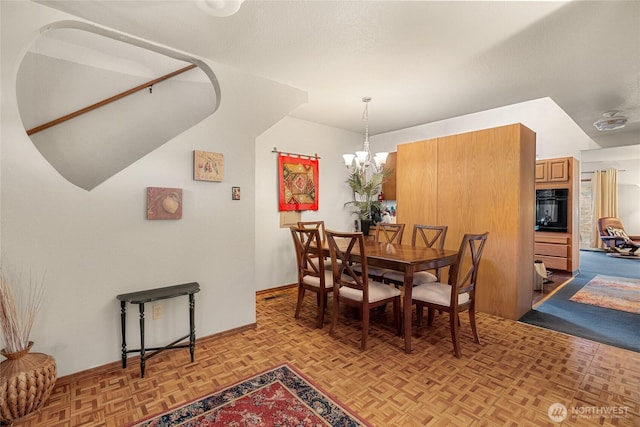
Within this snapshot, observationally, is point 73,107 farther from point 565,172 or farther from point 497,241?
point 565,172

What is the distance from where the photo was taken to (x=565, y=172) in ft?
16.1

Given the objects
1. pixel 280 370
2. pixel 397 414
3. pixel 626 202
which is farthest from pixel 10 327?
pixel 626 202

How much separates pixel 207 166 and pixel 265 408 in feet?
6.34

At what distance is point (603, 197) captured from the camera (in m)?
8.20

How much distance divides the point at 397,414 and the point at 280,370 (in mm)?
878

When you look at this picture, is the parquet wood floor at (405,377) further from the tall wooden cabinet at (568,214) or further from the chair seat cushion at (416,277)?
the tall wooden cabinet at (568,214)

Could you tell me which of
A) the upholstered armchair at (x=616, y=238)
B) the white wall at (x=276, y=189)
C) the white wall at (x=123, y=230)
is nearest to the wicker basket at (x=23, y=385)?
the white wall at (x=123, y=230)

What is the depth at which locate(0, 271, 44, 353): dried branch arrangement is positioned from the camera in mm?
1711

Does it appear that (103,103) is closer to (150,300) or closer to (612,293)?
(150,300)

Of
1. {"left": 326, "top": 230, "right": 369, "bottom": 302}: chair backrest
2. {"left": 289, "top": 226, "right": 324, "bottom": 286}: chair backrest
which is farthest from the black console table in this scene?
{"left": 326, "top": 230, "right": 369, "bottom": 302}: chair backrest

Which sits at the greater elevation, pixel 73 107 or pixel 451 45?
pixel 451 45

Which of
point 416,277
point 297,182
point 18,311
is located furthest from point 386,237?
point 18,311

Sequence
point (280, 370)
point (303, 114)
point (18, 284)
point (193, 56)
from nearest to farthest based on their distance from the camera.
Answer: point (18, 284) < point (280, 370) < point (193, 56) < point (303, 114)

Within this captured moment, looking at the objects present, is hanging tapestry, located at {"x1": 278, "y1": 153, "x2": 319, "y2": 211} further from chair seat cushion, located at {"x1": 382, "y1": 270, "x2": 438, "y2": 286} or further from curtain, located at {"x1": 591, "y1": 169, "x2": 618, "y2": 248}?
curtain, located at {"x1": 591, "y1": 169, "x2": 618, "y2": 248}
